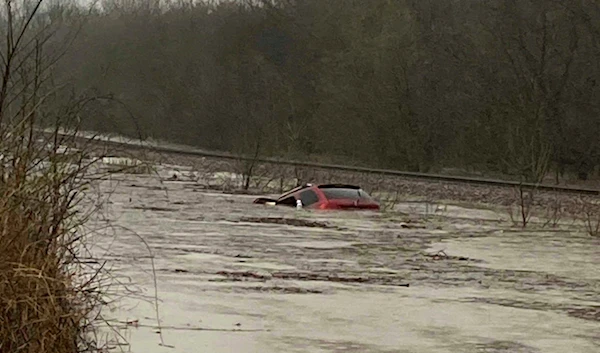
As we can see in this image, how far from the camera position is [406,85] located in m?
57.8

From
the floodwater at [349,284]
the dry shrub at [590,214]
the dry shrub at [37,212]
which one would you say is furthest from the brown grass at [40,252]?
the dry shrub at [590,214]

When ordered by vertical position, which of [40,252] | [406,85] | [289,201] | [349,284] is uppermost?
[406,85]

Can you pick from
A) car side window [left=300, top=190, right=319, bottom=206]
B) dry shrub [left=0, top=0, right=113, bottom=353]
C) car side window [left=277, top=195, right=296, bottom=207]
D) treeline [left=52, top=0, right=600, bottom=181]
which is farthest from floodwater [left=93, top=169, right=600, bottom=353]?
treeline [left=52, top=0, right=600, bottom=181]

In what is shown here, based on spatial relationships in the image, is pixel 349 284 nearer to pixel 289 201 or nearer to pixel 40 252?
pixel 40 252

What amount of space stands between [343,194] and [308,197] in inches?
39.2

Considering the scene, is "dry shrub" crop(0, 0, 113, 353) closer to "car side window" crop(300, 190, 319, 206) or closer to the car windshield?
the car windshield

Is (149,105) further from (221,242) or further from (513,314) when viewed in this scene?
(513,314)

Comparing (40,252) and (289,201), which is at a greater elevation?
(40,252)

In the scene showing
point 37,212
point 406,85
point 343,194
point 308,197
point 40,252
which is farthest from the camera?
point 406,85

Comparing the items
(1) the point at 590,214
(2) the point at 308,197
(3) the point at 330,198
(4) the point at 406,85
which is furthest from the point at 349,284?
(4) the point at 406,85

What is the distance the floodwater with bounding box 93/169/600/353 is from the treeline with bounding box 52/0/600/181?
1038 centimetres

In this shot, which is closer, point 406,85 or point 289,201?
point 289,201

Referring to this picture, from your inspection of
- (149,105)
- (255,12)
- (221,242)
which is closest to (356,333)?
(221,242)

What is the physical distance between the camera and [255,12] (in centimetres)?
8100
